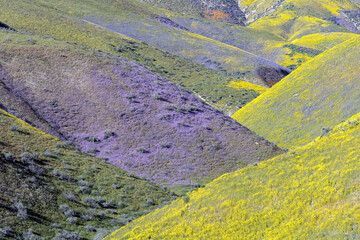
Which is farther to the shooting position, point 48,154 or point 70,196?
point 48,154

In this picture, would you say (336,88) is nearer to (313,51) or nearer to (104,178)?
(104,178)

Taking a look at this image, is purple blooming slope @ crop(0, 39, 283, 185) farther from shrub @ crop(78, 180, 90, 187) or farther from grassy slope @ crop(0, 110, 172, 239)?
shrub @ crop(78, 180, 90, 187)

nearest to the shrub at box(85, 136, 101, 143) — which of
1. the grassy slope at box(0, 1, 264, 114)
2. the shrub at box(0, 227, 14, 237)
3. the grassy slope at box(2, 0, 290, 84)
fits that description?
the shrub at box(0, 227, 14, 237)

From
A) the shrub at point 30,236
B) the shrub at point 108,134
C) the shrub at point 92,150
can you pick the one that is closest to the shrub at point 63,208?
the shrub at point 30,236

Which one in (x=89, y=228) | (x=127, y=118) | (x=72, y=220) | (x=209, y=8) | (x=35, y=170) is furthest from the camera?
(x=209, y=8)

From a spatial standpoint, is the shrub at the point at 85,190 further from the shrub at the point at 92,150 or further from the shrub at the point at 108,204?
the shrub at the point at 92,150

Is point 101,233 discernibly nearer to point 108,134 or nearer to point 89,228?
point 89,228

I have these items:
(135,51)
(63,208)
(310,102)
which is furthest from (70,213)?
(135,51)
